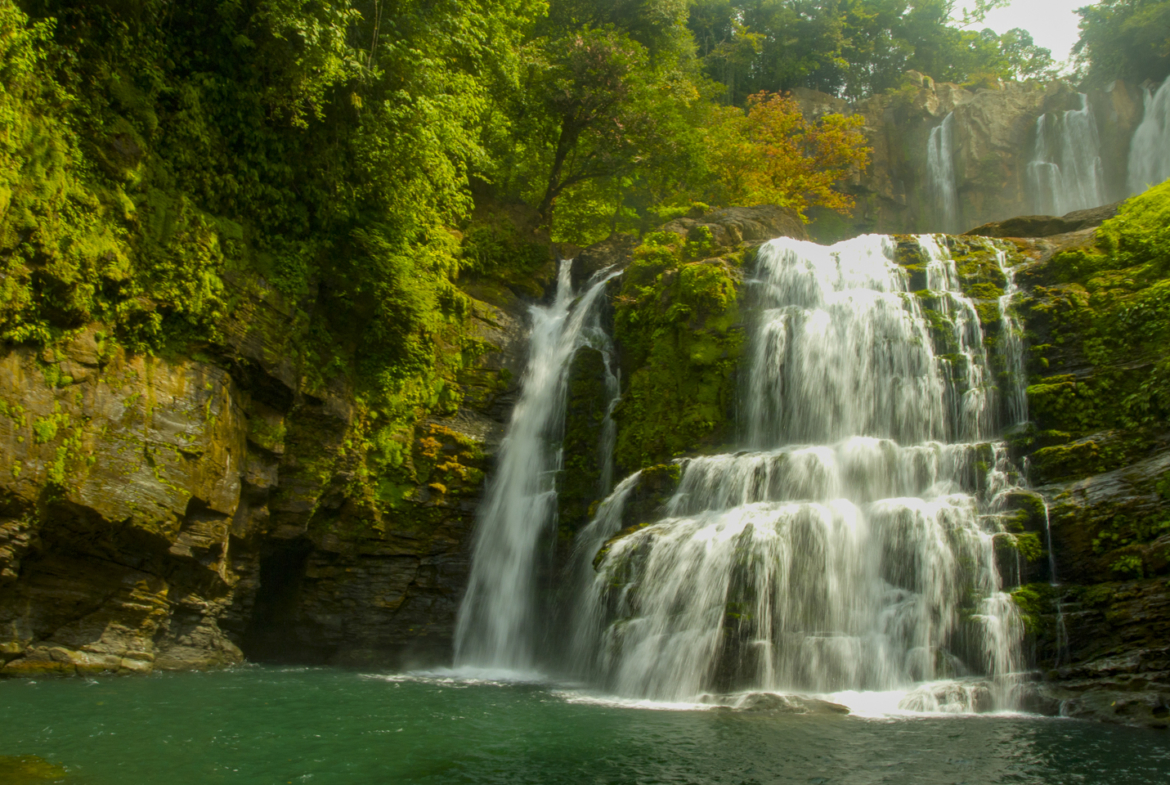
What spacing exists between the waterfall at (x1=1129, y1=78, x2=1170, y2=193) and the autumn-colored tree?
9.43 metres

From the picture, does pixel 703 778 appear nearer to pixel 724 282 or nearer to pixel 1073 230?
pixel 724 282

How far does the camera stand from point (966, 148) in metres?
33.5

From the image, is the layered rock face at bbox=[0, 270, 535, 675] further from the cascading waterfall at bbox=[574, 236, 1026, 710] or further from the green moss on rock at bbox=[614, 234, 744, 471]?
the cascading waterfall at bbox=[574, 236, 1026, 710]

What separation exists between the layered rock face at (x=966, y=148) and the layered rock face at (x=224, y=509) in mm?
22655

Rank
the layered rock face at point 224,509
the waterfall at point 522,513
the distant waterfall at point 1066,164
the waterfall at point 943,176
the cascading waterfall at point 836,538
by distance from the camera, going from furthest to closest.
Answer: the waterfall at point 943,176
the distant waterfall at point 1066,164
the waterfall at point 522,513
the layered rock face at point 224,509
the cascading waterfall at point 836,538

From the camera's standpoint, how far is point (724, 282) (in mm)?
17109

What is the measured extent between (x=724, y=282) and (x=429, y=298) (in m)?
6.71

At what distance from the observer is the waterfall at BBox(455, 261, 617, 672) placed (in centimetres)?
1599

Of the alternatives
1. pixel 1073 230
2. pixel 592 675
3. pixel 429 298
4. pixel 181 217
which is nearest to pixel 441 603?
pixel 592 675

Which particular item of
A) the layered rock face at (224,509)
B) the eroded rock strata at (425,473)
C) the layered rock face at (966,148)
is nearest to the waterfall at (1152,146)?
the layered rock face at (966,148)

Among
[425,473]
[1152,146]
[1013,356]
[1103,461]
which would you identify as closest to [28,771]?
[425,473]

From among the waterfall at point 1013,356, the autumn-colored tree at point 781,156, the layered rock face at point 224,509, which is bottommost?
the layered rock face at point 224,509

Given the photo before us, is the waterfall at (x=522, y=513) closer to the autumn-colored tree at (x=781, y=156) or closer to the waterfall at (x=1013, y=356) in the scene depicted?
the waterfall at (x=1013, y=356)

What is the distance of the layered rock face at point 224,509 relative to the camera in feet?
37.4
